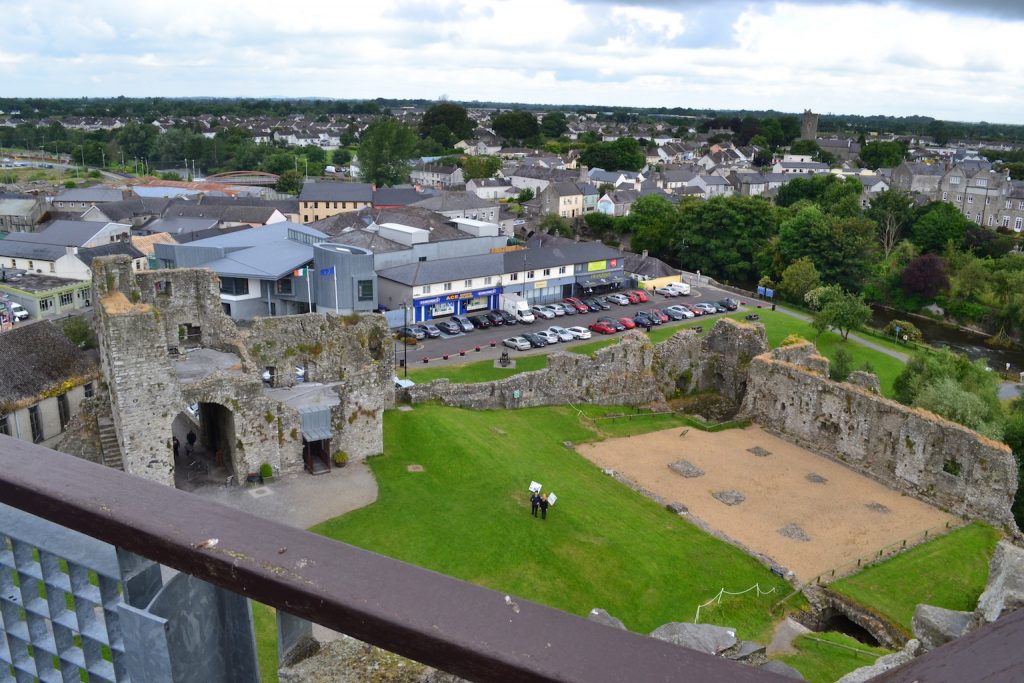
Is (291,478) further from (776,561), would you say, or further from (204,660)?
(204,660)

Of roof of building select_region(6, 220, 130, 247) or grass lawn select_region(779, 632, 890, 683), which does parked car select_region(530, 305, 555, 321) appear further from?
grass lawn select_region(779, 632, 890, 683)

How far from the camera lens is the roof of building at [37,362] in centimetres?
2589

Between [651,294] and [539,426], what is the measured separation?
96.9 ft

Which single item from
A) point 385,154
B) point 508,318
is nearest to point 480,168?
point 385,154

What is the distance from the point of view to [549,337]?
4247cm

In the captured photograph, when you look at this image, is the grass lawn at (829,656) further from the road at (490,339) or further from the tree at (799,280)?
the tree at (799,280)

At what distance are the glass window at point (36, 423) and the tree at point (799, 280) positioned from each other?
4716cm

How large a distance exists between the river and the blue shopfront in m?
25.7

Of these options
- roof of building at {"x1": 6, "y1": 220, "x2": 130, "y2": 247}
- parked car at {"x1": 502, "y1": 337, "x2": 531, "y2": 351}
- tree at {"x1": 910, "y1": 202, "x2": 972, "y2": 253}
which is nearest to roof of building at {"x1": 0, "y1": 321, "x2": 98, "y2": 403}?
parked car at {"x1": 502, "y1": 337, "x2": 531, "y2": 351}

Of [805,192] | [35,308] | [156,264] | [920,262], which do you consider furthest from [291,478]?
[805,192]

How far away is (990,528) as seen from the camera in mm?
23328

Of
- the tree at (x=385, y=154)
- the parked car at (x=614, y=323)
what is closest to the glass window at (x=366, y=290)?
the parked car at (x=614, y=323)

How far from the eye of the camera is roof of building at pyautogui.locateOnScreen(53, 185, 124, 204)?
251 ft

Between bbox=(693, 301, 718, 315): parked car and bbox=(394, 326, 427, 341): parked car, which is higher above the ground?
bbox=(394, 326, 427, 341): parked car
